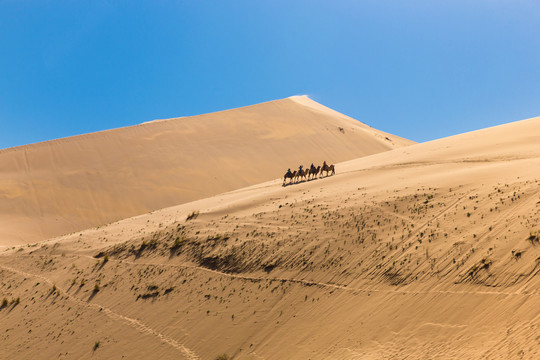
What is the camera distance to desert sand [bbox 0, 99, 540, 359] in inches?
400

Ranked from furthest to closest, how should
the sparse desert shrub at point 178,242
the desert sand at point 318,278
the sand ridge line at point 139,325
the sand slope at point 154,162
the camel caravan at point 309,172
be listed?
the sand slope at point 154,162 → the camel caravan at point 309,172 → the sparse desert shrub at point 178,242 → the sand ridge line at point 139,325 → the desert sand at point 318,278

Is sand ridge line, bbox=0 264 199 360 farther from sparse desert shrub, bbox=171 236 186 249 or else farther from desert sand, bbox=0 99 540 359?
sparse desert shrub, bbox=171 236 186 249

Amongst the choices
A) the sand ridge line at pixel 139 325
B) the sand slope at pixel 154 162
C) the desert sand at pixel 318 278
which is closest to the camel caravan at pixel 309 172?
the desert sand at pixel 318 278

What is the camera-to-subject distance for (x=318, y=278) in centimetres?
1393

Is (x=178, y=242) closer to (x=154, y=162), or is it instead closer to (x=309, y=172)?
(x=309, y=172)

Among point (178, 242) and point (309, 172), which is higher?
point (309, 172)

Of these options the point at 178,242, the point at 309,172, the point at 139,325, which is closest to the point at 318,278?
the point at 139,325

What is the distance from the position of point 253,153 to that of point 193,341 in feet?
137

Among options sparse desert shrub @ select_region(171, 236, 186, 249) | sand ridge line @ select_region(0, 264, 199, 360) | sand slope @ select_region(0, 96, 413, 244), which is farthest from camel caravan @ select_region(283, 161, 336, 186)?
sand slope @ select_region(0, 96, 413, 244)

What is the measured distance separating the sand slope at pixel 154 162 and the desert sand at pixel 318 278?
17.9 m

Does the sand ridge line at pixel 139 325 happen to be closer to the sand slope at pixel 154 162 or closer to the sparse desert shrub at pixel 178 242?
the sparse desert shrub at pixel 178 242

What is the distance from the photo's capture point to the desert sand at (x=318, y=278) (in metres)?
10.2

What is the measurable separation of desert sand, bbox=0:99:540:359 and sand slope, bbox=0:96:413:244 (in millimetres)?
17855

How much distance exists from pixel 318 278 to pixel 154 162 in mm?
40562
